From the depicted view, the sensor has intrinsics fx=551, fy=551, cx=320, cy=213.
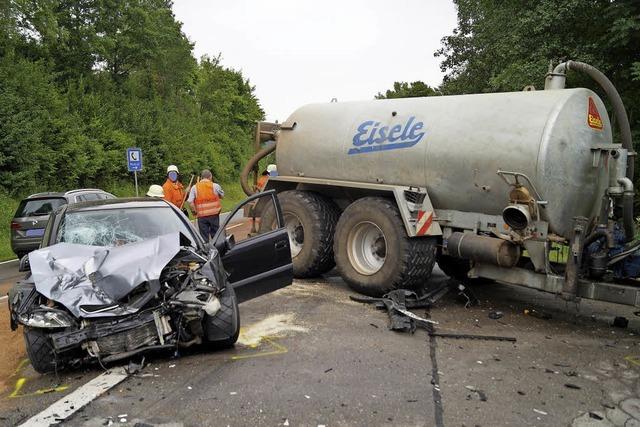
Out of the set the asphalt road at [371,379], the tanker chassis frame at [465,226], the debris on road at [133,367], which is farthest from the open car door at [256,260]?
the tanker chassis frame at [465,226]

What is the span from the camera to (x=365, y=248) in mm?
7926

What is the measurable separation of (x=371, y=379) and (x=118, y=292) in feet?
7.26

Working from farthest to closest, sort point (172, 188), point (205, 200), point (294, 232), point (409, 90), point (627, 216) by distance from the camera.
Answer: point (409, 90)
point (172, 188)
point (205, 200)
point (294, 232)
point (627, 216)

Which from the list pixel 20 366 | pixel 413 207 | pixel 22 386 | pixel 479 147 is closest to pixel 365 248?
pixel 413 207

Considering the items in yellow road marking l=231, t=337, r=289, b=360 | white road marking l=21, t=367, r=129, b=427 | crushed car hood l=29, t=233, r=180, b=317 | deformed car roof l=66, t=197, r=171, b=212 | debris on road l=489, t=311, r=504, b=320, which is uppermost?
deformed car roof l=66, t=197, r=171, b=212

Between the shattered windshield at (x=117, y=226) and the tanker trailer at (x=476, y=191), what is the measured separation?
284cm

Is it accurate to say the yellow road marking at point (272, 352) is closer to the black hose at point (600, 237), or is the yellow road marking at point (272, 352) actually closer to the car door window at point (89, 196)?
the black hose at point (600, 237)

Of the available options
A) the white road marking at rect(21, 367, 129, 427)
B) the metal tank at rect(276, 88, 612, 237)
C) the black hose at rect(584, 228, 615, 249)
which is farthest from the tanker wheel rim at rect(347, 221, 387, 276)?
the white road marking at rect(21, 367, 129, 427)

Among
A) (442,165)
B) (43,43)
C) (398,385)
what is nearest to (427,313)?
(442,165)

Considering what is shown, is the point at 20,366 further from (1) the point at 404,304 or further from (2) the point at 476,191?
(2) the point at 476,191

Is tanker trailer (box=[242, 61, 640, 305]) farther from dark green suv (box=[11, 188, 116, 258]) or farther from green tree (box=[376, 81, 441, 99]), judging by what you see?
green tree (box=[376, 81, 441, 99])

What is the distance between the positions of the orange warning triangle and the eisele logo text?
6.41ft

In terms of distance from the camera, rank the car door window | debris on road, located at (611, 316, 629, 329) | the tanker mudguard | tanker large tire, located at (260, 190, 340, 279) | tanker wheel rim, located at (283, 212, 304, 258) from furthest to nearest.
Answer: the car door window < tanker wheel rim, located at (283, 212, 304, 258) < tanker large tire, located at (260, 190, 340, 279) < the tanker mudguard < debris on road, located at (611, 316, 629, 329)

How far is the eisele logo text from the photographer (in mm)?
7355
